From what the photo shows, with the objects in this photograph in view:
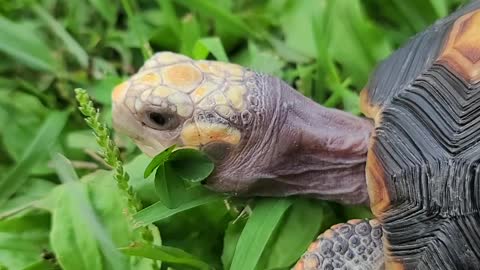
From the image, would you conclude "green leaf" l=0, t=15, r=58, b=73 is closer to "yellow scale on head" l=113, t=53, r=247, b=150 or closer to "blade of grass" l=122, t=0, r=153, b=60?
"blade of grass" l=122, t=0, r=153, b=60

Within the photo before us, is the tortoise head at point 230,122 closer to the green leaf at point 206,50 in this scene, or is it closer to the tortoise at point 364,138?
the tortoise at point 364,138

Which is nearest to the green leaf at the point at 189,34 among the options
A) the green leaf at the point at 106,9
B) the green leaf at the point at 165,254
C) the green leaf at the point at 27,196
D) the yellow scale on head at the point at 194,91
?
the green leaf at the point at 106,9

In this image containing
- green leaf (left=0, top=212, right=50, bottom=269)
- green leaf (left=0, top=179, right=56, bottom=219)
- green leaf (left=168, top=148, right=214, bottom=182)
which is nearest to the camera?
green leaf (left=168, top=148, right=214, bottom=182)

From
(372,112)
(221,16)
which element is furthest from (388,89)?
(221,16)

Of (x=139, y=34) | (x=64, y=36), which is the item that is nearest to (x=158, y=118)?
(x=139, y=34)

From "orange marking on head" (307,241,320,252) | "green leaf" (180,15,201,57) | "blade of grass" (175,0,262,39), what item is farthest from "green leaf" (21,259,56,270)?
"blade of grass" (175,0,262,39)

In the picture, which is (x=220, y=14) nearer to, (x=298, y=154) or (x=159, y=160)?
(x=298, y=154)
